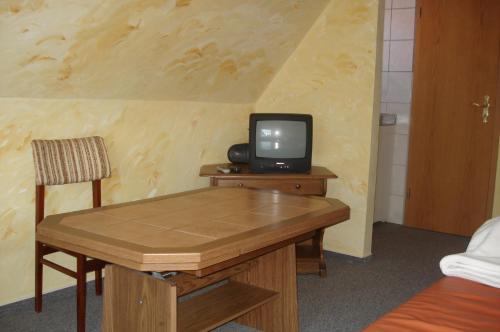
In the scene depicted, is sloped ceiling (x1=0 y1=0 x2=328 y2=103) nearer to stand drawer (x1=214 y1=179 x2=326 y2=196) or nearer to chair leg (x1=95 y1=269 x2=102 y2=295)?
stand drawer (x1=214 y1=179 x2=326 y2=196)

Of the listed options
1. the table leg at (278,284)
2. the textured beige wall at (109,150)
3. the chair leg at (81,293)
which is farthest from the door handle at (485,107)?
the chair leg at (81,293)

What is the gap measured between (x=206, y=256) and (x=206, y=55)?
190cm

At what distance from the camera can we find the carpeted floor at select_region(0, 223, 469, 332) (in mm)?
2818

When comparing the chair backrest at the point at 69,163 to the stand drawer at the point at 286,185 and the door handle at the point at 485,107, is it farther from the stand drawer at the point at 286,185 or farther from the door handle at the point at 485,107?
the door handle at the point at 485,107

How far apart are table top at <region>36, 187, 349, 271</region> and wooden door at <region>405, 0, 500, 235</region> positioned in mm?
2393

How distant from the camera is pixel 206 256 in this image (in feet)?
5.97

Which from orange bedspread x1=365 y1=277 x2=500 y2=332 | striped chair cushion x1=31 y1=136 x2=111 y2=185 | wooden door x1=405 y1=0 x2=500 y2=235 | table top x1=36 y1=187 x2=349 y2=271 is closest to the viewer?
orange bedspread x1=365 y1=277 x2=500 y2=332

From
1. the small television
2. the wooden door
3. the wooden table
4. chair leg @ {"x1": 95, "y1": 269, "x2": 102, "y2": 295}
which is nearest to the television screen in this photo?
the small television

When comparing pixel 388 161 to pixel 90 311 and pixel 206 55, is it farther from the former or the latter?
pixel 90 311

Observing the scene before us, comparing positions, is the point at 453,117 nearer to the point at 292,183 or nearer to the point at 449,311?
the point at 292,183

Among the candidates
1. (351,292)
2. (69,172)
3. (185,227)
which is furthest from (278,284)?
(69,172)

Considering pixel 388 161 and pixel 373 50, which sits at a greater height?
pixel 373 50

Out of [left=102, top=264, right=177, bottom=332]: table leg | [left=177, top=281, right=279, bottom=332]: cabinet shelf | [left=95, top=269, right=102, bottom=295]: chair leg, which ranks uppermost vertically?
[left=102, top=264, right=177, bottom=332]: table leg

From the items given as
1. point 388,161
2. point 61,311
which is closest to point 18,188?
point 61,311
